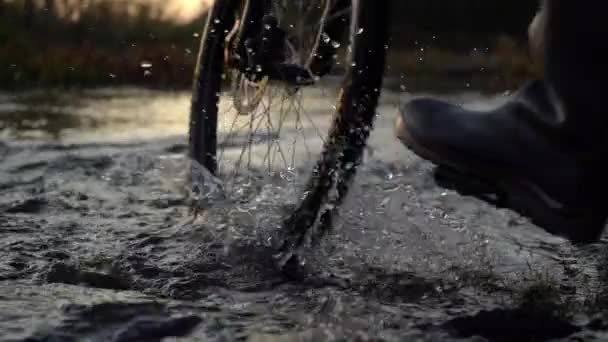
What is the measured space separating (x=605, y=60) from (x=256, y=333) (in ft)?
2.81

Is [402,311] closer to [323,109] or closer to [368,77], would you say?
[368,77]

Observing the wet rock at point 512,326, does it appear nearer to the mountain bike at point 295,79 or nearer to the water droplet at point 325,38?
the mountain bike at point 295,79

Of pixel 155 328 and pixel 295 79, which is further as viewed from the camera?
pixel 295 79

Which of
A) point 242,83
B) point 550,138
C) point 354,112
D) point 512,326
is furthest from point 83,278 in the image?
point 550,138

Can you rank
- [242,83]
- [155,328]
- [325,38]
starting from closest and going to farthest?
[155,328], [325,38], [242,83]

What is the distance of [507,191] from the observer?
2.00 meters

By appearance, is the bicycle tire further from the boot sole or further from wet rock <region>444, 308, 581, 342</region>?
wet rock <region>444, 308, 581, 342</region>

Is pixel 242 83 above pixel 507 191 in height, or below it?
above

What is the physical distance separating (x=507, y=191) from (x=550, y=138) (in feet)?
0.52

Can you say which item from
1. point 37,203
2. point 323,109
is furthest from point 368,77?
point 323,109

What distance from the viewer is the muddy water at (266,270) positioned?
1.94m

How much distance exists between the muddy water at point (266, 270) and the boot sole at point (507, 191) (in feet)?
0.76

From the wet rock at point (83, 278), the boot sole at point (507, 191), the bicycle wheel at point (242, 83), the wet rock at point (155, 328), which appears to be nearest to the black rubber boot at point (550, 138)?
the boot sole at point (507, 191)

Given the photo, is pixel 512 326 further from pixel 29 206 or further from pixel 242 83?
pixel 29 206
